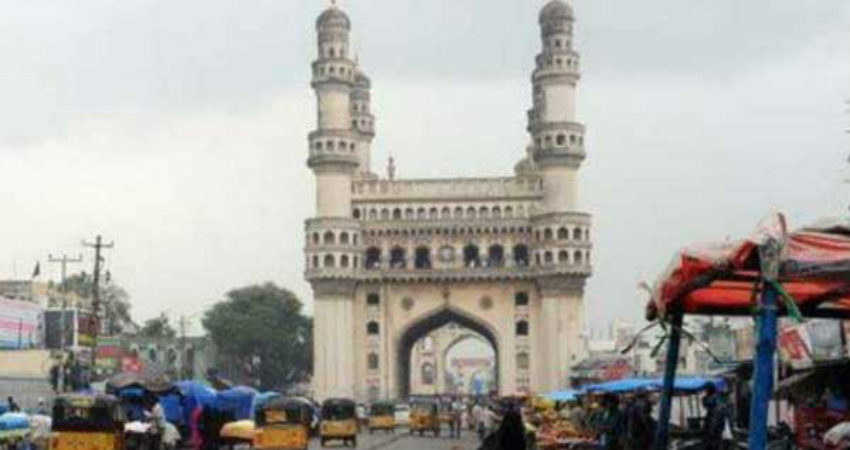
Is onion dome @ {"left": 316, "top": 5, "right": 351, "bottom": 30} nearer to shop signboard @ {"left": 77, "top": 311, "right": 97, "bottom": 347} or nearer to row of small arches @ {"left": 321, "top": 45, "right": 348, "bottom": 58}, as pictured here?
row of small arches @ {"left": 321, "top": 45, "right": 348, "bottom": 58}

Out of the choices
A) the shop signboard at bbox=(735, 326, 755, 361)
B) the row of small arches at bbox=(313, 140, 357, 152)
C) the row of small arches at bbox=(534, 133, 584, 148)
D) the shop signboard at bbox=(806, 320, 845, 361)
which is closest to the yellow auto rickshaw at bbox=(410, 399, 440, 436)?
the shop signboard at bbox=(735, 326, 755, 361)

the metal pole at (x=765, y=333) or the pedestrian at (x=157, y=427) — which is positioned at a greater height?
the metal pole at (x=765, y=333)

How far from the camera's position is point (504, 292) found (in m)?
84.9

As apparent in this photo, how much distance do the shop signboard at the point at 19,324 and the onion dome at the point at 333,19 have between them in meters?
28.7

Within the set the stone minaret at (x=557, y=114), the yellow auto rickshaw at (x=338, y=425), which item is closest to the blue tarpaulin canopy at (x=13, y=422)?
the yellow auto rickshaw at (x=338, y=425)

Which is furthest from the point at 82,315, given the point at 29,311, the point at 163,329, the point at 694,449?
the point at 694,449

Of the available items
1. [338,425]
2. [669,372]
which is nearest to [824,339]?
[669,372]

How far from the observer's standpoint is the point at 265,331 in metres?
103

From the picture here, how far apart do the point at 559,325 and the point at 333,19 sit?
74.7ft

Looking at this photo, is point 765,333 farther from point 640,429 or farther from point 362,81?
point 362,81

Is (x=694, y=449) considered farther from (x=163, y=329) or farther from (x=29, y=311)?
(x=163, y=329)

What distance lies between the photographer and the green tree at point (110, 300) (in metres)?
103

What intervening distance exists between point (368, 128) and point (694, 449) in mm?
85512

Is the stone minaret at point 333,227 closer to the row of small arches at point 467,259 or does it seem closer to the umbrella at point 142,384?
the row of small arches at point 467,259
